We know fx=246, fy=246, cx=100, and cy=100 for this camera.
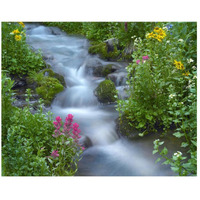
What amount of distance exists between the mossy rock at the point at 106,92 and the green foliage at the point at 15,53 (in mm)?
1731

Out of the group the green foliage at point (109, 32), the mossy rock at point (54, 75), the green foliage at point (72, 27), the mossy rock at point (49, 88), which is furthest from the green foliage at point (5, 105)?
the green foliage at point (72, 27)

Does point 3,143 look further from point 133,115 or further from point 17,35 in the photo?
point 17,35

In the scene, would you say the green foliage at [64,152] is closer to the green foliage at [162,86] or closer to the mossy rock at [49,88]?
the green foliage at [162,86]

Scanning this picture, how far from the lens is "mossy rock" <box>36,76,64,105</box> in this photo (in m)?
4.79

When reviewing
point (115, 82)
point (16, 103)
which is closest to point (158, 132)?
point (115, 82)

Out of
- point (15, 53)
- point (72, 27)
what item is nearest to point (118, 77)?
point (15, 53)

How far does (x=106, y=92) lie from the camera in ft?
15.5

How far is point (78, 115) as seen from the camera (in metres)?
4.25

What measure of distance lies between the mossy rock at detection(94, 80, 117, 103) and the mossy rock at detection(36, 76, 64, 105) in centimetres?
84

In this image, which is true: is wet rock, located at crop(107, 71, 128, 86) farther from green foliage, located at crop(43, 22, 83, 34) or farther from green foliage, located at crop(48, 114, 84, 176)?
green foliage, located at crop(43, 22, 83, 34)

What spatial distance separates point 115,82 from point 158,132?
1.98 meters

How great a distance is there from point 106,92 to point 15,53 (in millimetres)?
2228

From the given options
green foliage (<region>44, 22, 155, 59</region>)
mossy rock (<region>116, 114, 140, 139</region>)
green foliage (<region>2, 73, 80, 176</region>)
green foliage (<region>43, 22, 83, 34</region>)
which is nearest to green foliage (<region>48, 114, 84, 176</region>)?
green foliage (<region>2, 73, 80, 176</region>)

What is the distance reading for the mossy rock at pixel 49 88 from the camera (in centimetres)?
479
